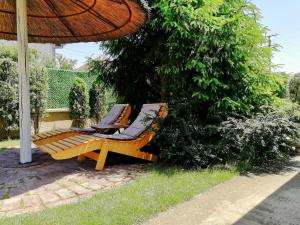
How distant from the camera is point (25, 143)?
6145 millimetres

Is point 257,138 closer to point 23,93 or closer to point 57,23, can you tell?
point 23,93

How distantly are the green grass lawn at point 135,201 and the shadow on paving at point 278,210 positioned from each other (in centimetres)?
86

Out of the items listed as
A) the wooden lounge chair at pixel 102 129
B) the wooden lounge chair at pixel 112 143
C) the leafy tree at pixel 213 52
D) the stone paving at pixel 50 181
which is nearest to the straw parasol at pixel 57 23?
the stone paving at pixel 50 181

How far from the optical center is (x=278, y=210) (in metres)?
3.76

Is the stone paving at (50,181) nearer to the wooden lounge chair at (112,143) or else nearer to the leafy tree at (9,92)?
the wooden lounge chair at (112,143)

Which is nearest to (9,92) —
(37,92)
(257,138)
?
(37,92)

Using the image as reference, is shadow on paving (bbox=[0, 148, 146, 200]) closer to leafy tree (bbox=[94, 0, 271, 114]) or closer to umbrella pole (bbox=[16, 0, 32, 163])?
umbrella pole (bbox=[16, 0, 32, 163])

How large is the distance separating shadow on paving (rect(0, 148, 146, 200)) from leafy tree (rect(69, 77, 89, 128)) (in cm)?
487

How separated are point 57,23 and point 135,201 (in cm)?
592

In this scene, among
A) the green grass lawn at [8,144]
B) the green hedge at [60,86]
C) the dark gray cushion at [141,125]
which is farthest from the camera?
the green hedge at [60,86]

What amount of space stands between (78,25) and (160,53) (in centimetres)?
241

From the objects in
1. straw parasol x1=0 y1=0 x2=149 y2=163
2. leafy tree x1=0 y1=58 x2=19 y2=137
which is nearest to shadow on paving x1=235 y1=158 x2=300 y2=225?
straw parasol x1=0 y1=0 x2=149 y2=163

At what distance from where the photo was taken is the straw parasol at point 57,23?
6148 millimetres

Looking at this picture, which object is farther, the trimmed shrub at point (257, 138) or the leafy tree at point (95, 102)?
the leafy tree at point (95, 102)
